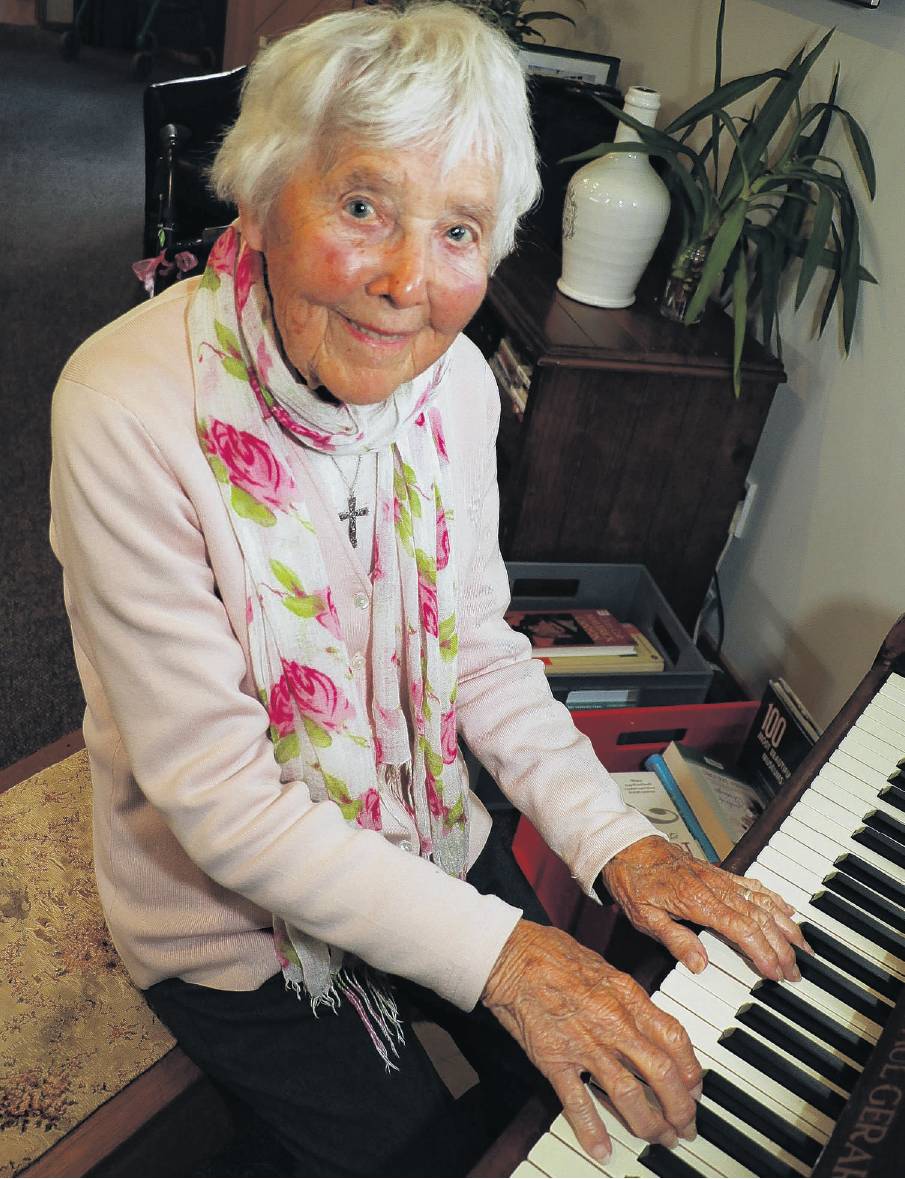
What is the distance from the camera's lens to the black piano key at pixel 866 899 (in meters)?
1.11

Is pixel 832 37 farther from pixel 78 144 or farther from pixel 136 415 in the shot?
pixel 78 144

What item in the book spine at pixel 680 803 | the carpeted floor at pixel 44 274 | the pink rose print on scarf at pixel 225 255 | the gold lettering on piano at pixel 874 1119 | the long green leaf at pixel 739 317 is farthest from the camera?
the carpeted floor at pixel 44 274

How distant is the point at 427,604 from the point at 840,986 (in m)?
0.58

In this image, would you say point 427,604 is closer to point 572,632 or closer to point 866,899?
point 866,899

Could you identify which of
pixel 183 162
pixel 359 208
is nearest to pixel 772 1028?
pixel 359 208

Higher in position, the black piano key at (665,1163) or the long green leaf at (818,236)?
the long green leaf at (818,236)

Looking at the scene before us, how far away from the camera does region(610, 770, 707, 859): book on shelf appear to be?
1.85m

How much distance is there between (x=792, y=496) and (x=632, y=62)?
1318 millimetres

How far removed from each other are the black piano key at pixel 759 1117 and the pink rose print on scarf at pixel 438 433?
2.35ft

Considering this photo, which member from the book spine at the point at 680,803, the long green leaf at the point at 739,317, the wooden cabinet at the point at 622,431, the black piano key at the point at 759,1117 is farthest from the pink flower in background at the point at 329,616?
the long green leaf at the point at 739,317

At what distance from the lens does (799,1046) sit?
980 mm

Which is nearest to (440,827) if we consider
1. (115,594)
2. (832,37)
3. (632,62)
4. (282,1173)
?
(115,594)

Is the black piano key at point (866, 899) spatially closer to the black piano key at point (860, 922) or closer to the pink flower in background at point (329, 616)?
the black piano key at point (860, 922)

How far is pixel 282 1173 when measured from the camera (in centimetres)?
166
